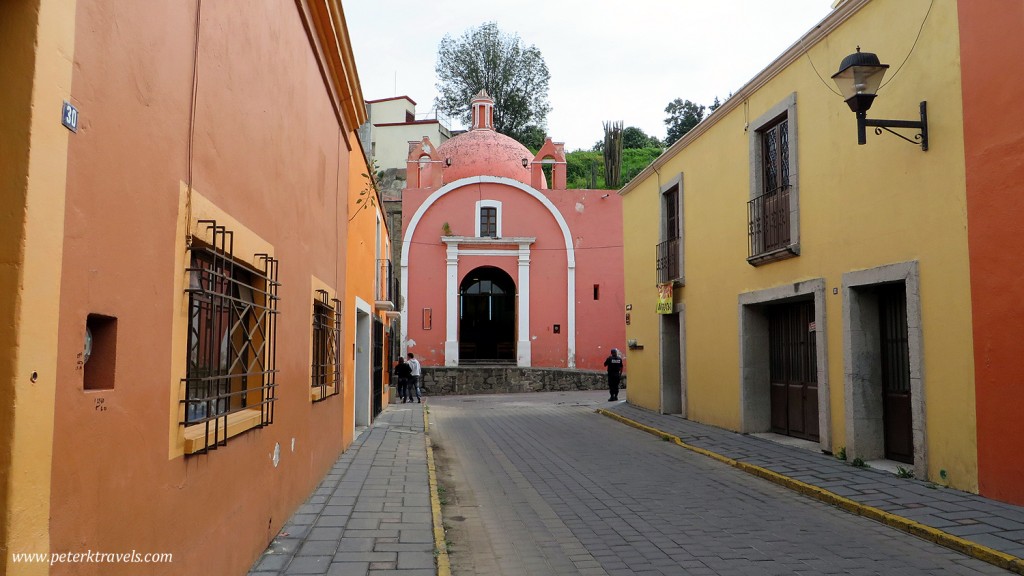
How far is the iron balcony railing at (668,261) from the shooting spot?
51.9 feet

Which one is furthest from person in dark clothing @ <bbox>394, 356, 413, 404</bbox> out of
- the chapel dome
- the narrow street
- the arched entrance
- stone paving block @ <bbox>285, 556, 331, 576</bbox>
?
stone paving block @ <bbox>285, 556, 331, 576</bbox>

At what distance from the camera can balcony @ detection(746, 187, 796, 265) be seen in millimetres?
11188

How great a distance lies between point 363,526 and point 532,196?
22.9 meters

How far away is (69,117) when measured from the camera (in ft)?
8.14

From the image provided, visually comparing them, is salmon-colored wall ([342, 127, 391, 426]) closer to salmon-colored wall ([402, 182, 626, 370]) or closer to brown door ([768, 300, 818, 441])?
brown door ([768, 300, 818, 441])

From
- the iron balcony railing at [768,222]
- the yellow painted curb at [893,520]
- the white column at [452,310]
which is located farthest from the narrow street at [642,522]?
the white column at [452,310]

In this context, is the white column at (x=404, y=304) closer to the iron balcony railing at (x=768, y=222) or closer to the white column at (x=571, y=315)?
the white column at (x=571, y=315)

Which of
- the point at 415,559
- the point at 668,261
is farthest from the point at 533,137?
the point at 415,559

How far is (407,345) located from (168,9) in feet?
79.4

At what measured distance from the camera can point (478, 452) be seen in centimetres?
1153

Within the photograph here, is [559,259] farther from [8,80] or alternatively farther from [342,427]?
[8,80]

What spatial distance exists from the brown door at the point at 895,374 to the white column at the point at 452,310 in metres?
19.0

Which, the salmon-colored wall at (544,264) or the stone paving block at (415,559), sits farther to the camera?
the salmon-colored wall at (544,264)

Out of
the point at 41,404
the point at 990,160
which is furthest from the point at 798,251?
the point at 41,404
